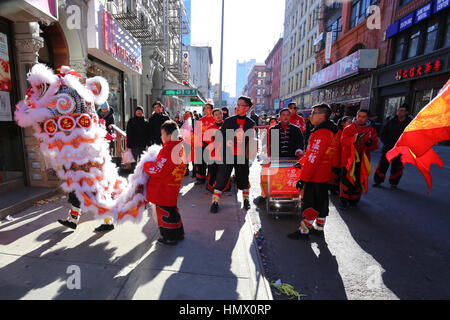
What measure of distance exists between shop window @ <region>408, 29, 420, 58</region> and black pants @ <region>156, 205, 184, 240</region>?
1781cm

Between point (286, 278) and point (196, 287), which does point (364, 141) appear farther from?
point (196, 287)

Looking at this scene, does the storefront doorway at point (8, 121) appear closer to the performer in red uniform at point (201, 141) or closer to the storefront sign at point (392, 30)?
the performer in red uniform at point (201, 141)

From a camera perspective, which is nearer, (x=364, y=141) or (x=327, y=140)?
(x=327, y=140)

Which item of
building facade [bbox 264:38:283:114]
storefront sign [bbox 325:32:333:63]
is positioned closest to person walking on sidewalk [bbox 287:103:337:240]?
storefront sign [bbox 325:32:333:63]

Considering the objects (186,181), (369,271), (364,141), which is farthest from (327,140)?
(186,181)

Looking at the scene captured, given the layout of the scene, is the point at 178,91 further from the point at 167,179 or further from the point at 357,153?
the point at 167,179

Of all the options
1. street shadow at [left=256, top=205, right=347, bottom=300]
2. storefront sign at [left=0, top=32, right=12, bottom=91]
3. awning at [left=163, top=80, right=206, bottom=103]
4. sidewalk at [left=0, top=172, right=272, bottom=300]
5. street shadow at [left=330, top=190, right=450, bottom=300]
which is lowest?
street shadow at [left=256, top=205, right=347, bottom=300]

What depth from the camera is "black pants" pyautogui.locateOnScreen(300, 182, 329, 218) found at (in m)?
3.36

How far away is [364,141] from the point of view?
15.0ft

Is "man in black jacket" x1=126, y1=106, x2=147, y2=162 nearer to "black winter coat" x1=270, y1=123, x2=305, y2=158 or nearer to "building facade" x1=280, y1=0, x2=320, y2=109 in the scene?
"black winter coat" x1=270, y1=123, x2=305, y2=158

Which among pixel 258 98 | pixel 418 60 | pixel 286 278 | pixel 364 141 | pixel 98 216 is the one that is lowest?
pixel 286 278

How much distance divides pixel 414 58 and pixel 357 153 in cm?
1341

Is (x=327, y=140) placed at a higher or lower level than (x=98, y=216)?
higher
